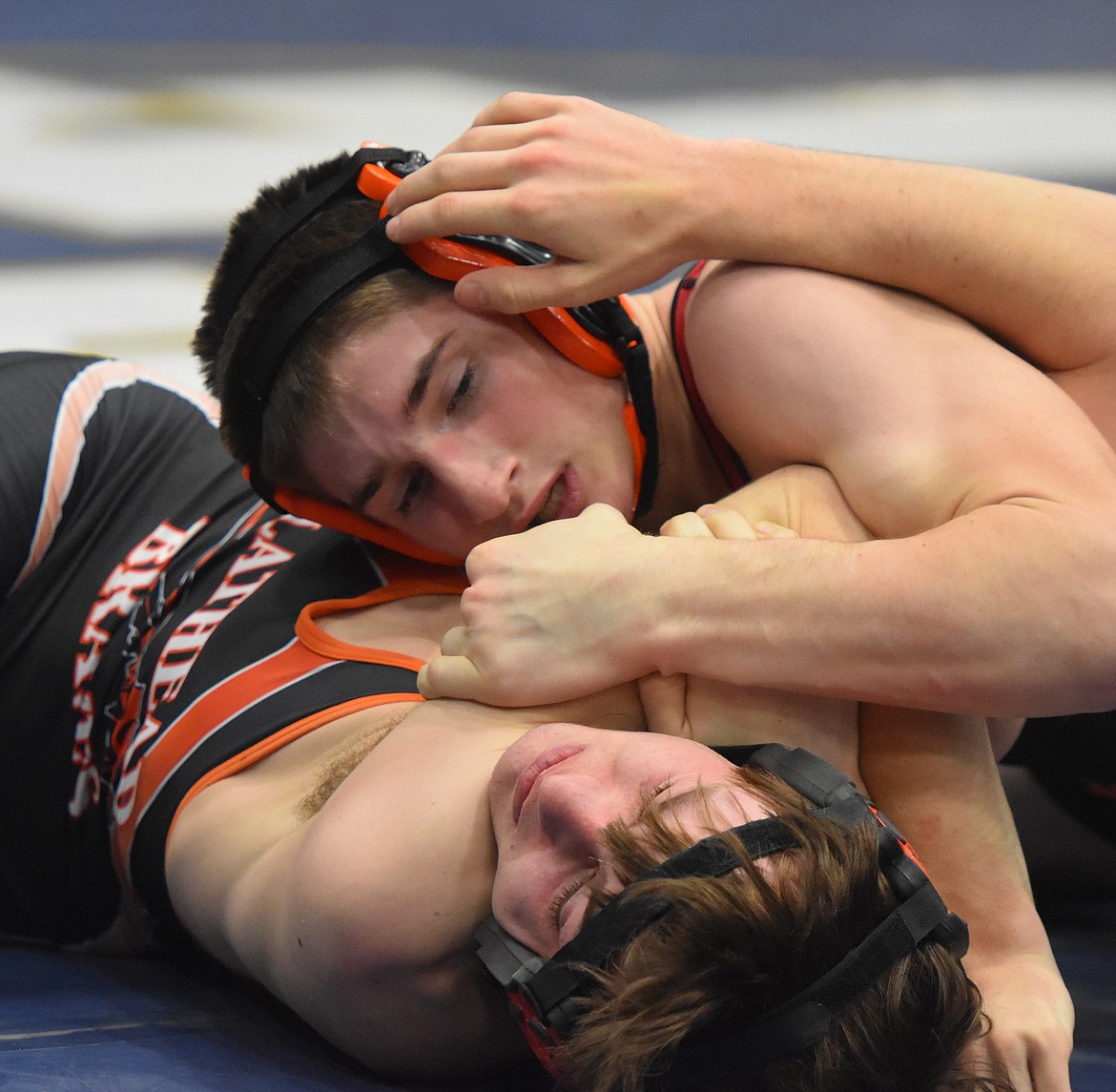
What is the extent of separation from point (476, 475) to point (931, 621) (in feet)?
2.42

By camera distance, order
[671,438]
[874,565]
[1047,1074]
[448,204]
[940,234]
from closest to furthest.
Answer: [1047,1074] → [874,565] → [940,234] → [448,204] → [671,438]

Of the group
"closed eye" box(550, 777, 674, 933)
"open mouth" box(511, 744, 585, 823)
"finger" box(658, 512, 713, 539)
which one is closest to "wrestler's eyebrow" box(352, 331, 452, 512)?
"finger" box(658, 512, 713, 539)

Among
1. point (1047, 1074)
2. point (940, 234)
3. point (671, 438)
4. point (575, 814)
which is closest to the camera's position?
point (575, 814)

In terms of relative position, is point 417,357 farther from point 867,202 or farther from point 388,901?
point 388,901

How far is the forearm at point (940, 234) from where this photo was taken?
1730mm

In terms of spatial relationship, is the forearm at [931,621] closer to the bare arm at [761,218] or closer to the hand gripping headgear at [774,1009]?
the hand gripping headgear at [774,1009]

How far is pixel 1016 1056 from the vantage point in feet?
4.46

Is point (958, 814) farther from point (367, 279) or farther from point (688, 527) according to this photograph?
point (367, 279)

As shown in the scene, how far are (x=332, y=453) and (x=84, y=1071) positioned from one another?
927mm

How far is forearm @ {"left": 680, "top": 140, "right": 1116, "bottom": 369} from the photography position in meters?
1.73

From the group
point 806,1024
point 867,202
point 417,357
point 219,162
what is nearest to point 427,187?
point 417,357

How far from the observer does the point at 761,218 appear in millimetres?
1809

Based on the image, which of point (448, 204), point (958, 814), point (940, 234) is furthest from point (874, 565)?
point (448, 204)

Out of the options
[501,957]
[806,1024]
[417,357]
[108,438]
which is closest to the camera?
[806,1024]
